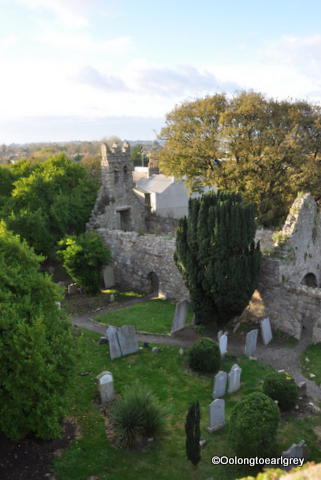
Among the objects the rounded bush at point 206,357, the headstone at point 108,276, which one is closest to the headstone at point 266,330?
the rounded bush at point 206,357

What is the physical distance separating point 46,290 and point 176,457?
16.4ft

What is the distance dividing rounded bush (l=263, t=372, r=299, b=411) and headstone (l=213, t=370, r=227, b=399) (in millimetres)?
1250

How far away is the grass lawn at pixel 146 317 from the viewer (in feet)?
56.6

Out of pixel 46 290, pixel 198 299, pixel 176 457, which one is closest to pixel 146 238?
pixel 198 299

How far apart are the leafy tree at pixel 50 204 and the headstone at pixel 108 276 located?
303 cm

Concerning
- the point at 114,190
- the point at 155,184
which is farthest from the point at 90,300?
the point at 155,184

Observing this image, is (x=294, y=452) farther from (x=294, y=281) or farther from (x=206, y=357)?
(x=294, y=281)

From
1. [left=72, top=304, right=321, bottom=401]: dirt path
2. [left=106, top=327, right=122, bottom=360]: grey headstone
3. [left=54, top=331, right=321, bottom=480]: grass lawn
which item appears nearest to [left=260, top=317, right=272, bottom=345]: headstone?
[left=72, top=304, right=321, bottom=401]: dirt path

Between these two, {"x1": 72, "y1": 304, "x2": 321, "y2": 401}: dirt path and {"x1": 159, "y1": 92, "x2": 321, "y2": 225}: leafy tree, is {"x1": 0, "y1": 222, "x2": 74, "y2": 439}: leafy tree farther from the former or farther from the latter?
{"x1": 159, "y1": 92, "x2": 321, "y2": 225}: leafy tree

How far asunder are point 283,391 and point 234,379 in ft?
5.41

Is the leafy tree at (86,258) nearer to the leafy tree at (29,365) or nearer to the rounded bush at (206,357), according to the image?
the rounded bush at (206,357)

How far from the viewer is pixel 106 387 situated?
11633 mm

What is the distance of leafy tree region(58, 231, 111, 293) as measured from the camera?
20.5 m

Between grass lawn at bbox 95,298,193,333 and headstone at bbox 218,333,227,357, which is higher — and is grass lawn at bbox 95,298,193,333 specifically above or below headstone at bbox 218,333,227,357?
below
